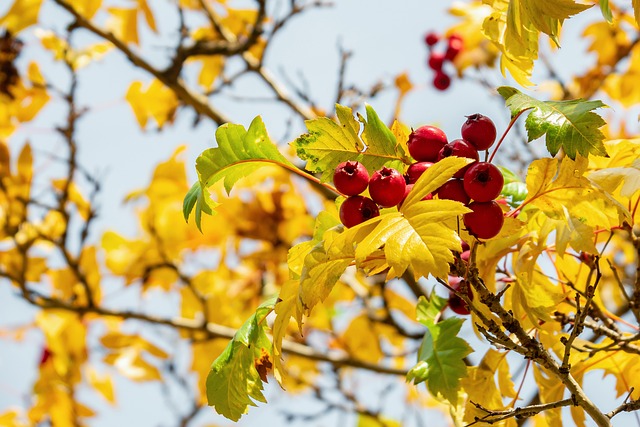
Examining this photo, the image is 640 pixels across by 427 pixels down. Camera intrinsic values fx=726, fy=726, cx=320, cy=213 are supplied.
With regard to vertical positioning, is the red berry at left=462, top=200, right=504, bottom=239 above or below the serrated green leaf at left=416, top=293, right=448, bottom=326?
below

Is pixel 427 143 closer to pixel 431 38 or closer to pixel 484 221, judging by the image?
pixel 484 221

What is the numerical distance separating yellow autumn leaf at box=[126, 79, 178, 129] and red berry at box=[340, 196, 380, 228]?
214cm

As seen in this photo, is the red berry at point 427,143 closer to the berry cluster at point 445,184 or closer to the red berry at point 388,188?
the berry cluster at point 445,184

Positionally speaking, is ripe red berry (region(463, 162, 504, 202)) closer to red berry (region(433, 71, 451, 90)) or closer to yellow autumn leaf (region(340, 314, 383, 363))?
yellow autumn leaf (region(340, 314, 383, 363))

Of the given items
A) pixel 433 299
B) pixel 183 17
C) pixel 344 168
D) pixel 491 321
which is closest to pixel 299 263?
pixel 344 168

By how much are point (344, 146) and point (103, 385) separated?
2.54 metres

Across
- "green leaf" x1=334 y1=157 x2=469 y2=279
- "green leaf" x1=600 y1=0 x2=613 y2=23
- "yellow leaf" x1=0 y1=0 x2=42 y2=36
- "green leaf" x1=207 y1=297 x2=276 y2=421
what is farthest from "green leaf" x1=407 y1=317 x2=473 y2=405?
"yellow leaf" x1=0 y1=0 x2=42 y2=36

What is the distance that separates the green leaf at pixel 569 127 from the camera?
3.14ft

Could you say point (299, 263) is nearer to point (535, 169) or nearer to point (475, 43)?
point (535, 169)

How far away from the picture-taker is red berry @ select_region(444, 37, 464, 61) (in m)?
3.22

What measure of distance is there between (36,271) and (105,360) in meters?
0.46

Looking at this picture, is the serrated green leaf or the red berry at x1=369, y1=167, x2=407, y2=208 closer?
the red berry at x1=369, y1=167, x2=407, y2=208

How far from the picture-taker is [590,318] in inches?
56.4

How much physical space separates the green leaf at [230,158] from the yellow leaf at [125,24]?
1.95m
